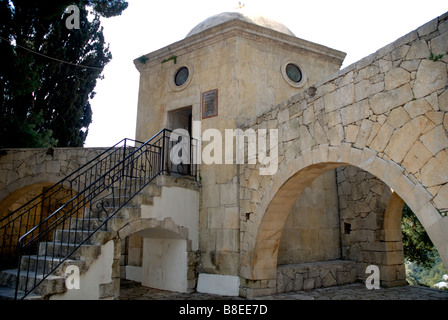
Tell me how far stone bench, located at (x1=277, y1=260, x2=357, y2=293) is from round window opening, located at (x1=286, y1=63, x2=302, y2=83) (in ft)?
14.3

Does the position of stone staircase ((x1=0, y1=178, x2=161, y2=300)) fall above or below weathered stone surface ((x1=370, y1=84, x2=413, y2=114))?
below

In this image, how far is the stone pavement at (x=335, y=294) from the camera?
235 inches

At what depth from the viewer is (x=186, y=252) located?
6.82 m

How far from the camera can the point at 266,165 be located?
6121 mm

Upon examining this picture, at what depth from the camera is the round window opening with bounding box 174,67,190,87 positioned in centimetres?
809

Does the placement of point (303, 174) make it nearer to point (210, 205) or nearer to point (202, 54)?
point (210, 205)

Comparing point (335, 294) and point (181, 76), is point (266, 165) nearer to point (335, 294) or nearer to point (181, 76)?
point (335, 294)

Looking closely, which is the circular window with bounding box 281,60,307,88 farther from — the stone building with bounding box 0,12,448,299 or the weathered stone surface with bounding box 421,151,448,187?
the weathered stone surface with bounding box 421,151,448,187

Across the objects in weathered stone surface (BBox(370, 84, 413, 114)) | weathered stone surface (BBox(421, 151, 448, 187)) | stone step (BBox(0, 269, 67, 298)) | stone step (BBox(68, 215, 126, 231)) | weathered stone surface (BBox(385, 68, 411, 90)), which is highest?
weathered stone surface (BBox(385, 68, 411, 90))

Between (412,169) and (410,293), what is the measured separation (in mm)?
4125

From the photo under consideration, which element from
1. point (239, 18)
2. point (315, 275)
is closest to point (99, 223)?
point (315, 275)

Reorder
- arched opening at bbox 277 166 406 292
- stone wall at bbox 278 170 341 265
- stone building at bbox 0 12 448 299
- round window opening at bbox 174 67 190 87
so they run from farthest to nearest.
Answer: round window opening at bbox 174 67 190 87, stone wall at bbox 278 170 341 265, arched opening at bbox 277 166 406 292, stone building at bbox 0 12 448 299

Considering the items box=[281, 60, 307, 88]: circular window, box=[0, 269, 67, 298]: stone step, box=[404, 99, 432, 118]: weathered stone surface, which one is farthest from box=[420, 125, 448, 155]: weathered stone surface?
box=[281, 60, 307, 88]: circular window

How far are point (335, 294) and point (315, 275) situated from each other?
677 mm
